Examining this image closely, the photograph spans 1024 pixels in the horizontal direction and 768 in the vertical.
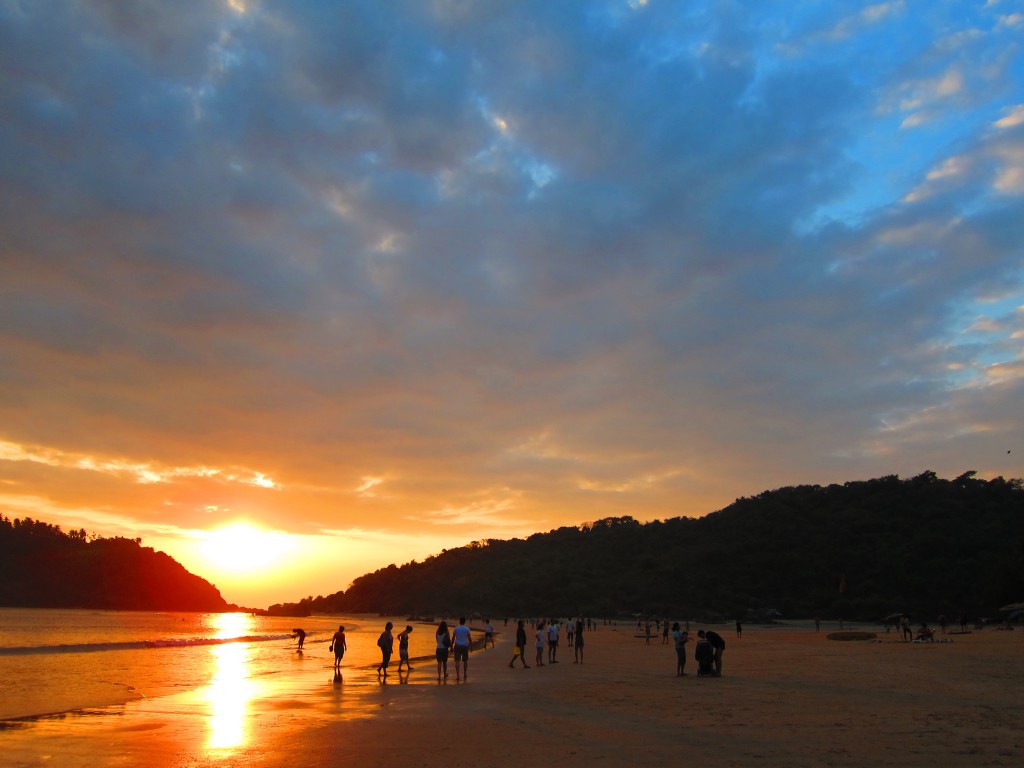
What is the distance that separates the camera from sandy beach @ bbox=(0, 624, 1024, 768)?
35.0 ft

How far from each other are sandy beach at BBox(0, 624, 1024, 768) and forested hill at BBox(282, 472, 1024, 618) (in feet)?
156

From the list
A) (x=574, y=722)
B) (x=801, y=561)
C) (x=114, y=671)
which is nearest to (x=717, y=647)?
(x=574, y=722)

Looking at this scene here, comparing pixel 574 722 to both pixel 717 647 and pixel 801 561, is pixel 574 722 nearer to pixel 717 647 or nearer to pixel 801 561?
pixel 717 647

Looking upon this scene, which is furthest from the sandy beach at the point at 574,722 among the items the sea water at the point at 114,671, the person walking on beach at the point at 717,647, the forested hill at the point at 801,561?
the forested hill at the point at 801,561

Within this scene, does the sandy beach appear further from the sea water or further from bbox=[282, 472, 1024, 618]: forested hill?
bbox=[282, 472, 1024, 618]: forested hill

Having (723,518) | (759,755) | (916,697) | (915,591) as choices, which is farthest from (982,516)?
(759,755)

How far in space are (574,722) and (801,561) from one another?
286 feet

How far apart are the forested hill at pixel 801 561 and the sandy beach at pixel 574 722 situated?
156 feet

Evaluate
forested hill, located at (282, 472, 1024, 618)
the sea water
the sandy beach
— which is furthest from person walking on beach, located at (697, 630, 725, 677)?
forested hill, located at (282, 472, 1024, 618)

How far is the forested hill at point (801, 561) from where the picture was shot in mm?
78938

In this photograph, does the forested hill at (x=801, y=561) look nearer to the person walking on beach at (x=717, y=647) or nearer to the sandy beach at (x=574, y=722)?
the person walking on beach at (x=717, y=647)

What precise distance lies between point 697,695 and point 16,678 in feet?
77.5

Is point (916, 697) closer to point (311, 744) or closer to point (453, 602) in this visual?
point (311, 744)

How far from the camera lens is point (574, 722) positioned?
1373 cm
